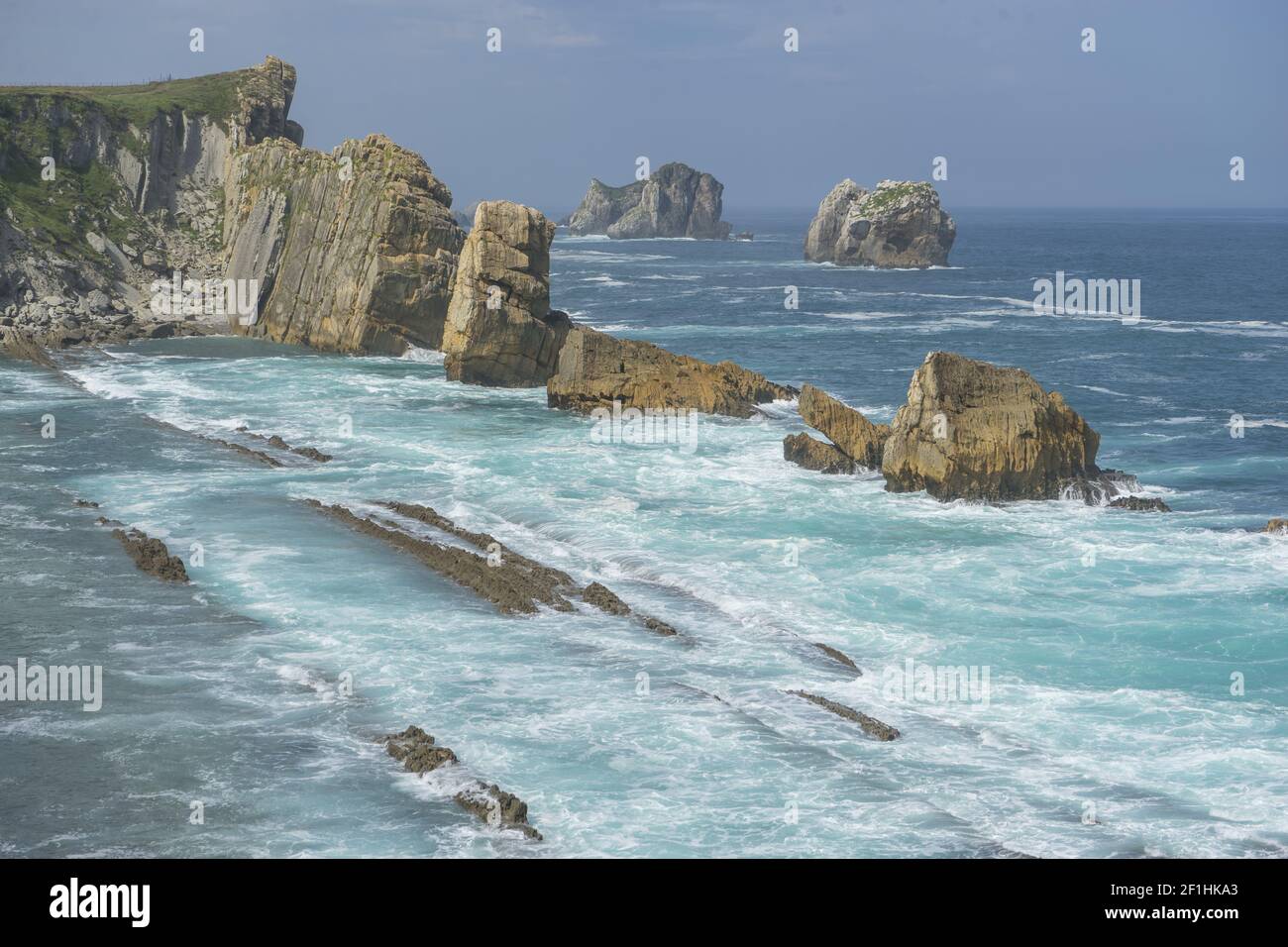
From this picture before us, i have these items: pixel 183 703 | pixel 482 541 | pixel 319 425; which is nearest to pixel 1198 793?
pixel 183 703

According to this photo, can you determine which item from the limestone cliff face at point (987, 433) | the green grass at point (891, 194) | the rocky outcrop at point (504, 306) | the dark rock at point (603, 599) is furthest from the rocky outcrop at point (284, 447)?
the green grass at point (891, 194)

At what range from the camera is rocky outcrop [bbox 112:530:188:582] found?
116ft

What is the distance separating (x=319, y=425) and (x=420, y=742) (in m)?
36.4

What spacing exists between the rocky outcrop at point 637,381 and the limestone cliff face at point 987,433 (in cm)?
1664

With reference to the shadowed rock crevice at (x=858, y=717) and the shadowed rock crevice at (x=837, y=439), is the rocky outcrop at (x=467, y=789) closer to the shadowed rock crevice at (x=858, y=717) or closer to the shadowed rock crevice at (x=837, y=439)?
the shadowed rock crevice at (x=858, y=717)

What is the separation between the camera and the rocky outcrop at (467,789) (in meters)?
21.8

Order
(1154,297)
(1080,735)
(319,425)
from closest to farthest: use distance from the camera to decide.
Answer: (1080,735) → (319,425) → (1154,297)

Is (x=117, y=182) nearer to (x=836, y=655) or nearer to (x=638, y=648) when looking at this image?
(x=638, y=648)

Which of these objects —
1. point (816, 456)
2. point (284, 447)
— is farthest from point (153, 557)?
point (816, 456)

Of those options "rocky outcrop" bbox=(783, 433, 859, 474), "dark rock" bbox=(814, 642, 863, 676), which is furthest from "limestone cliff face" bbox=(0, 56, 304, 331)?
"dark rock" bbox=(814, 642, 863, 676)

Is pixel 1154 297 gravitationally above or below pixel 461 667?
above

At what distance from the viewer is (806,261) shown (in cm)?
18175

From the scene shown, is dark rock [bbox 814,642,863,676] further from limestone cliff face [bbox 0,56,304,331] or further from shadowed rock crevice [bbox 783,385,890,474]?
limestone cliff face [bbox 0,56,304,331]
